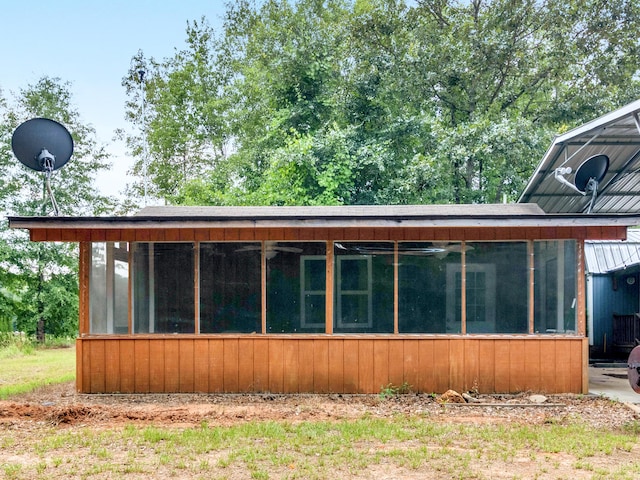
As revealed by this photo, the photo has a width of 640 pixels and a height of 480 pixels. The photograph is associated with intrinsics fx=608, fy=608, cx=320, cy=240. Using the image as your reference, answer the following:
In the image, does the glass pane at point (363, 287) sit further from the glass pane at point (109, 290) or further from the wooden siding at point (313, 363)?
the glass pane at point (109, 290)

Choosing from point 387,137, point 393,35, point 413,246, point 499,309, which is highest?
point 393,35

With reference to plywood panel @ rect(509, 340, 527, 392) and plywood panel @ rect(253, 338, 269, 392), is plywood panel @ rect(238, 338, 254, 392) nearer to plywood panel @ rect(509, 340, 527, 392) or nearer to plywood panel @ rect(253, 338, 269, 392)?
plywood panel @ rect(253, 338, 269, 392)

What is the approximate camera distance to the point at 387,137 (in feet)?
56.2

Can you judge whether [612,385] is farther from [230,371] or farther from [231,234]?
[231,234]

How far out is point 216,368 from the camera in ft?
25.5

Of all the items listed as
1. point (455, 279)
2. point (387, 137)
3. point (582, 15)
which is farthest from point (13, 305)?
point (582, 15)

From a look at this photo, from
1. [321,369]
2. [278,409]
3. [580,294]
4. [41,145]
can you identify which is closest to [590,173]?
[580,294]

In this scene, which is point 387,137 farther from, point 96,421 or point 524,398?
point 96,421

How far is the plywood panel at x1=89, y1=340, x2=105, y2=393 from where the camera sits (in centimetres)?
775

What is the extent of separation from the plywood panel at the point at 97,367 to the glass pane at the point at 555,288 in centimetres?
555

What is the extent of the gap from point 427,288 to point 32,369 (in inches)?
320

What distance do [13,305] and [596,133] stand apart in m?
16.1

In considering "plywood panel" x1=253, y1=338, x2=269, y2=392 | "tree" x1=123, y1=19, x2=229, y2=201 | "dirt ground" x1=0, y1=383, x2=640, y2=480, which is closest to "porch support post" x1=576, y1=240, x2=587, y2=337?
"dirt ground" x1=0, y1=383, x2=640, y2=480

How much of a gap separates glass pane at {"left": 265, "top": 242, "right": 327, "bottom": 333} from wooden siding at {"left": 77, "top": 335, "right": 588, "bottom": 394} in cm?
20
